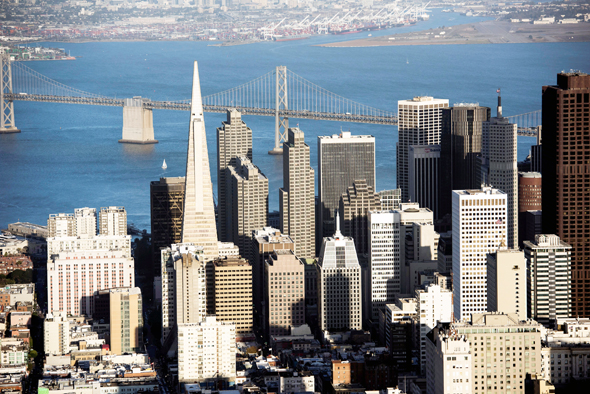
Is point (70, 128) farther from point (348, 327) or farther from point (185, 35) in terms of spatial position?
point (348, 327)

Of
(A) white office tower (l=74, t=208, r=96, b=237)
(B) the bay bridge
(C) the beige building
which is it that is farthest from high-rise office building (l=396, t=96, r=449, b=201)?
(C) the beige building

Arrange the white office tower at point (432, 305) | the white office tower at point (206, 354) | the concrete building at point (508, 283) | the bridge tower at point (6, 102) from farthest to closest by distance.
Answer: the bridge tower at point (6, 102), the white office tower at point (432, 305), the white office tower at point (206, 354), the concrete building at point (508, 283)

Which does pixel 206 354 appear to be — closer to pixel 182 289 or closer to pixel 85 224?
pixel 182 289

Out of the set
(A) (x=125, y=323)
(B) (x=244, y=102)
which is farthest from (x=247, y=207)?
(B) (x=244, y=102)

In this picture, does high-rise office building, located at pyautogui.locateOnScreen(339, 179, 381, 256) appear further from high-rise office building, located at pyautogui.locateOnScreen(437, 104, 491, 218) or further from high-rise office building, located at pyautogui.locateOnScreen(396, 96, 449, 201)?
high-rise office building, located at pyautogui.locateOnScreen(396, 96, 449, 201)

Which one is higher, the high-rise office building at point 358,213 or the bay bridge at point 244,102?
the bay bridge at point 244,102

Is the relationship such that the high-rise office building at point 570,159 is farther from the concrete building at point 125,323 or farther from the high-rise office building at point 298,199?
the concrete building at point 125,323

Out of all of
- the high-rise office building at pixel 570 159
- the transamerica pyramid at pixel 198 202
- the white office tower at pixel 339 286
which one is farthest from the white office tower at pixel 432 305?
the transamerica pyramid at pixel 198 202

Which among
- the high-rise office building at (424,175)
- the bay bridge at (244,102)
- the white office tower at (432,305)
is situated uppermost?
the bay bridge at (244,102)
